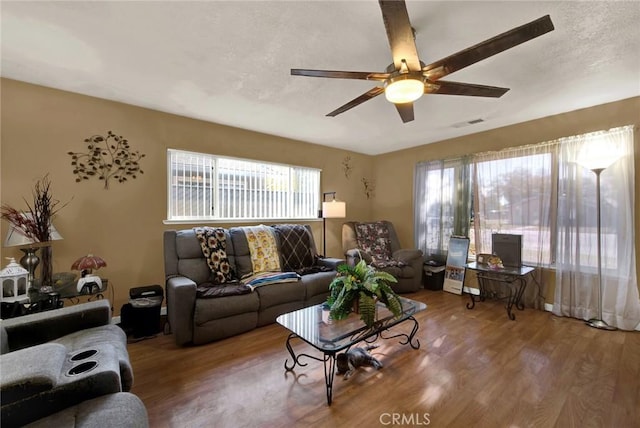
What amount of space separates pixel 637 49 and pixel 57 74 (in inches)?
184

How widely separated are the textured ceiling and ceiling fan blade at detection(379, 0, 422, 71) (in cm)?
29

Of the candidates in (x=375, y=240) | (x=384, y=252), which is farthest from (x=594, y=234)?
(x=375, y=240)

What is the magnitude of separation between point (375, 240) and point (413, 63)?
3300 millimetres

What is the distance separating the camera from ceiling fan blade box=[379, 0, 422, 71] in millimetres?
1211

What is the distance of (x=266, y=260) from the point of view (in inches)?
127

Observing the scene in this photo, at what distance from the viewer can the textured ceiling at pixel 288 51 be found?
5.14 ft

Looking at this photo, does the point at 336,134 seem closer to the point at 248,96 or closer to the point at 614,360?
the point at 248,96

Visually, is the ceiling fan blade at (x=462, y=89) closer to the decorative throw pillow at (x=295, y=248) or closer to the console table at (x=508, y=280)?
the console table at (x=508, y=280)

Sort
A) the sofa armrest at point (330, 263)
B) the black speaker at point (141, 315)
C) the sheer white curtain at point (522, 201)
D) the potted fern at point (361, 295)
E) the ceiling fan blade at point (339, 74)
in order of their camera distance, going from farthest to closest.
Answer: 1. the sofa armrest at point (330, 263)
2. the sheer white curtain at point (522, 201)
3. the black speaker at point (141, 315)
4. the potted fern at point (361, 295)
5. the ceiling fan blade at point (339, 74)

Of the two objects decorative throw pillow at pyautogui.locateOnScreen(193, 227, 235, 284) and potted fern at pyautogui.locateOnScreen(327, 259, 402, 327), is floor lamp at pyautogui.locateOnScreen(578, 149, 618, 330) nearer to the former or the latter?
potted fern at pyautogui.locateOnScreen(327, 259, 402, 327)

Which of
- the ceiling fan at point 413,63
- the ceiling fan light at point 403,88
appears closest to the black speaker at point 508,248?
the ceiling fan at point 413,63

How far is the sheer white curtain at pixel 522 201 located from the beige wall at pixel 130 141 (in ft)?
0.84

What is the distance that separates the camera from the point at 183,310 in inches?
91.7

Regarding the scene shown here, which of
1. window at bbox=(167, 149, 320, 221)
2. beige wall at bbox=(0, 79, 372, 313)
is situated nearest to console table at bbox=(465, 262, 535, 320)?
window at bbox=(167, 149, 320, 221)
